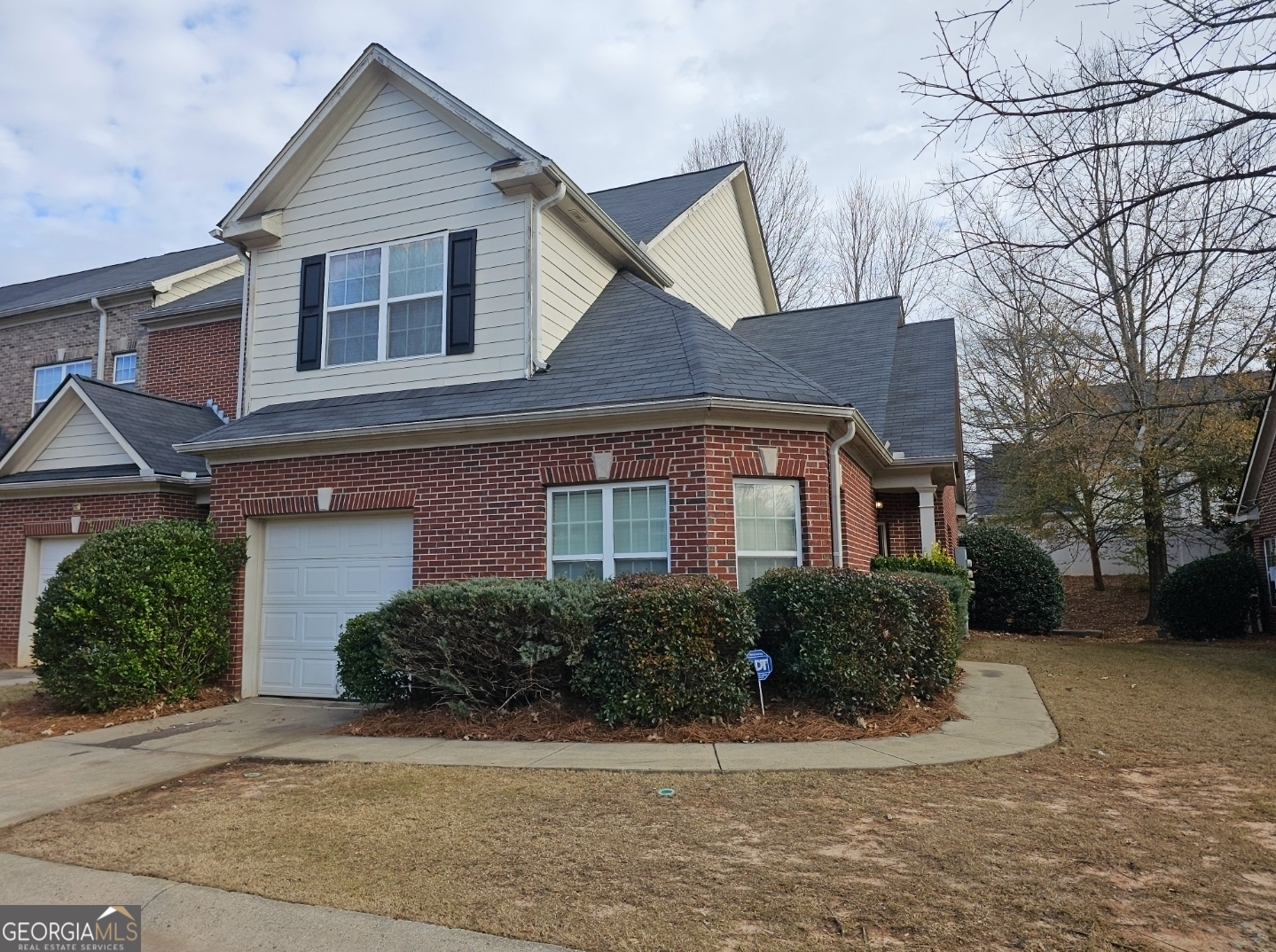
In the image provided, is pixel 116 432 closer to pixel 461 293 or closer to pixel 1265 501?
pixel 461 293

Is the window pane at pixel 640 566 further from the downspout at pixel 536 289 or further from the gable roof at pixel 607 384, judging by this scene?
the downspout at pixel 536 289

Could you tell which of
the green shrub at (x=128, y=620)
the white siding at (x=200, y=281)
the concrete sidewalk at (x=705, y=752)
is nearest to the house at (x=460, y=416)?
the green shrub at (x=128, y=620)

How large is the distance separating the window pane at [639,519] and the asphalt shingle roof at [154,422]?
7.81 m

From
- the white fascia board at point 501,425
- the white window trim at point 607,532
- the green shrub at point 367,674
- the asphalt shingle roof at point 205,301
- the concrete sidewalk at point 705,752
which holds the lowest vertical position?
the concrete sidewalk at point 705,752

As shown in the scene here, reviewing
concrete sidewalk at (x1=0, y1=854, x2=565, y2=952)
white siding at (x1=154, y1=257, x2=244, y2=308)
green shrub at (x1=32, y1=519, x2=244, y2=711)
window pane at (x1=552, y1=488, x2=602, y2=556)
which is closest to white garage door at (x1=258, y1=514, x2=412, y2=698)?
green shrub at (x1=32, y1=519, x2=244, y2=711)

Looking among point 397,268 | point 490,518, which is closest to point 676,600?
point 490,518

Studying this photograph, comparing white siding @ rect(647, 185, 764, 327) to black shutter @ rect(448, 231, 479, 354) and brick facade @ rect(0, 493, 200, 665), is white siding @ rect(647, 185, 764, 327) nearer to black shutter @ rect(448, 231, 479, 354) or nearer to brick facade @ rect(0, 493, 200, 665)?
black shutter @ rect(448, 231, 479, 354)

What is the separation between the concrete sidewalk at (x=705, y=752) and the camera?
625 cm

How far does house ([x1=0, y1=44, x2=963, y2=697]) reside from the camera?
903cm

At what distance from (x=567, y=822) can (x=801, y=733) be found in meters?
2.79

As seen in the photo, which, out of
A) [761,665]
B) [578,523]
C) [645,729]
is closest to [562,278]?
[578,523]

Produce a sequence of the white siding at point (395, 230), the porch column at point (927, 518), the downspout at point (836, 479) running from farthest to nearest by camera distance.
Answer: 1. the porch column at point (927, 518)
2. the white siding at point (395, 230)
3. the downspout at point (836, 479)

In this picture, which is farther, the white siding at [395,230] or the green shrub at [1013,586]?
the green shrub at [1013,586]

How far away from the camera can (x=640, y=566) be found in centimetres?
895
